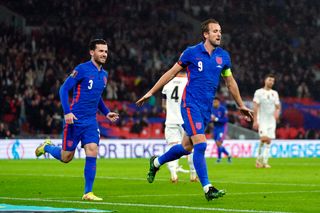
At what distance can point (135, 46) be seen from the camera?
42.9 metres

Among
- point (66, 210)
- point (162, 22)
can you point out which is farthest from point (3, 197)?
point (162, 22)

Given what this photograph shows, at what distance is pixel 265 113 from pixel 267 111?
91mm

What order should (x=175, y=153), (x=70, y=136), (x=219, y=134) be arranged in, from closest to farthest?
(x=70, y=136) < (x=175, y=153) < (x=219, y=134)

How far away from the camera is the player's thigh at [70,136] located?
41.2 ft

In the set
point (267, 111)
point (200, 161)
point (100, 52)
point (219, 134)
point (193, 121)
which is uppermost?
point (100, 52)

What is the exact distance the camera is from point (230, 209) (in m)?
10.6

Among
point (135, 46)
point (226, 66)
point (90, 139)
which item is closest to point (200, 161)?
point (226, 66)

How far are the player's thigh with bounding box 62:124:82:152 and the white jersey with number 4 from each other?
484 inches

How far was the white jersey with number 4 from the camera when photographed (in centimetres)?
2439

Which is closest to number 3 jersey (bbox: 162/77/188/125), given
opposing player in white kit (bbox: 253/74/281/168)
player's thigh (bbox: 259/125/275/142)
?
opposing player in white kit (bbox: 253/74/281/168)

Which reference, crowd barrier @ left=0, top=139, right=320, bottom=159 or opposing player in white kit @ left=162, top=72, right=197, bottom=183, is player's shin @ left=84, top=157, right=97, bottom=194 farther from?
crowd barrier @ left=0, top=139, right=320, bottom=159

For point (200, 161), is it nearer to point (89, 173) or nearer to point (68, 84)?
point (89, 173)

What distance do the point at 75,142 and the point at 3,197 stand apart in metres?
1.33

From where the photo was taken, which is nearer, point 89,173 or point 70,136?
Answer: point 89,173
